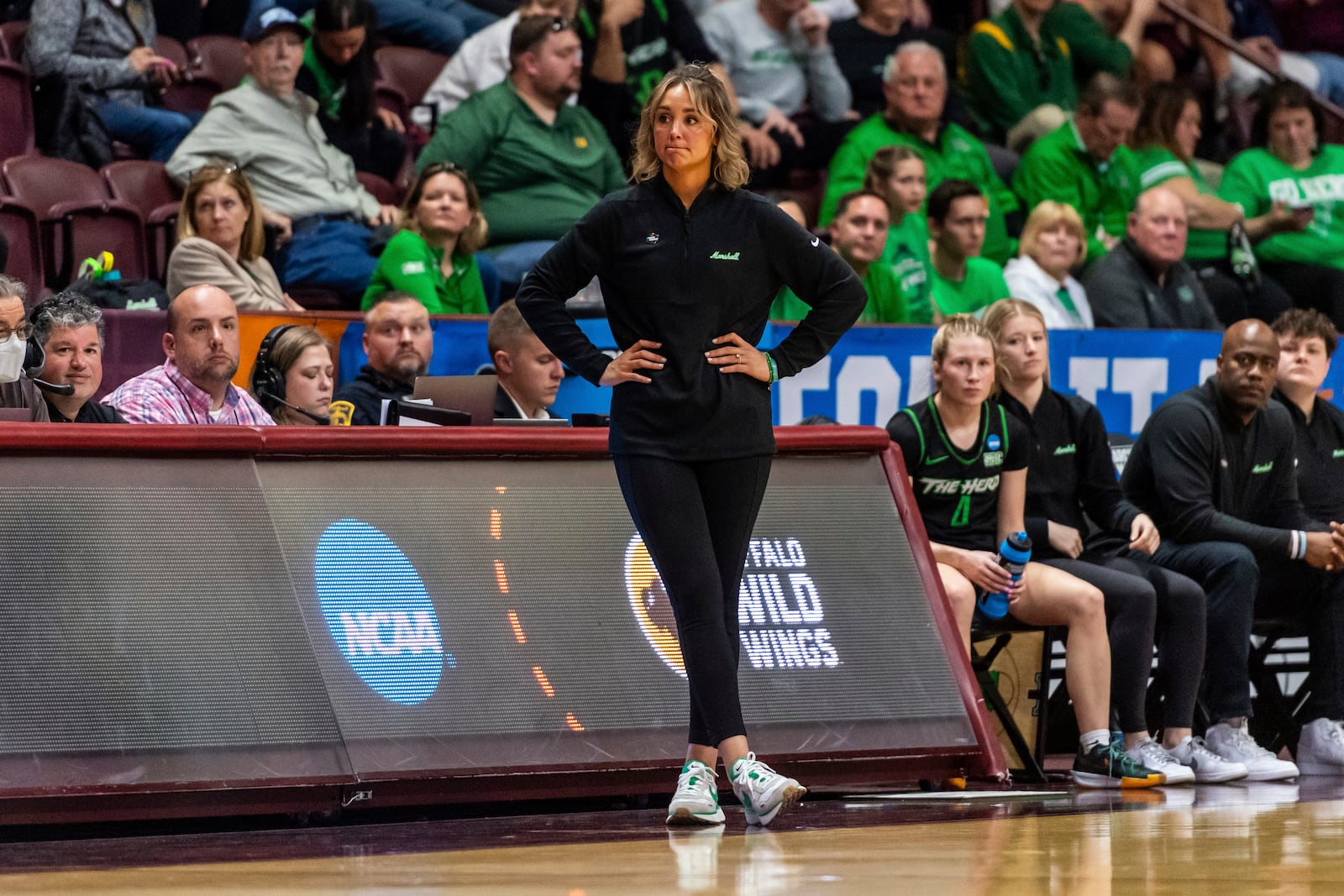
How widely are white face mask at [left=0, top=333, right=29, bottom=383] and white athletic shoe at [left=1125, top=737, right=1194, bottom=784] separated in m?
3.82

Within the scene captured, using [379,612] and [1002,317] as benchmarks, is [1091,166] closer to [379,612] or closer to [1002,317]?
[1002,317]

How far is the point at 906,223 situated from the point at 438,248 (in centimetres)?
270

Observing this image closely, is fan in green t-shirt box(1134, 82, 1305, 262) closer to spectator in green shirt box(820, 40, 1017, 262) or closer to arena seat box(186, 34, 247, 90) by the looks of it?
spectator in green shirt box(820, 40, 1017, 262)

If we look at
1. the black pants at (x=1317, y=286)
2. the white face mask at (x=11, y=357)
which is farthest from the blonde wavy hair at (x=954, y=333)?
the black pants at (x=1317, y=286)

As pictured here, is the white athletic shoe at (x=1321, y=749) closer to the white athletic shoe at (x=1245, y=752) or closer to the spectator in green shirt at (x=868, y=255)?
the white athletic shoe at (x=1245, y=752)

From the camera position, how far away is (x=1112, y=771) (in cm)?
638

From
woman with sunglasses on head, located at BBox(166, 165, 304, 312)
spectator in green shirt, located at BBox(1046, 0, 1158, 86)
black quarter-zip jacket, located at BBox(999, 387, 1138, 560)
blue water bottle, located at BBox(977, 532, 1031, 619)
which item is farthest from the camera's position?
spectator in green shirt, located at BBox(1046, 0, 1158, 86)

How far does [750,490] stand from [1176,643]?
108 inches

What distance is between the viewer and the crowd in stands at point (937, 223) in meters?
6.80

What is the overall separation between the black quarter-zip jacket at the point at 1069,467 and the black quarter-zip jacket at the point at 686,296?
98.6 inches

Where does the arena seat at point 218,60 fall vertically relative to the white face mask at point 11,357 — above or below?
above

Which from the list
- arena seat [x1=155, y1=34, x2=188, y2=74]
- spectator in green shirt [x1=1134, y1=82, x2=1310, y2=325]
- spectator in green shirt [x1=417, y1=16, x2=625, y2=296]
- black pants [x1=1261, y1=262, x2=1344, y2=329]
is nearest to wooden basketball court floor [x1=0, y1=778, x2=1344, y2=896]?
spectator in green shirt [x1=417, y1=16, x2=625, y2=296]

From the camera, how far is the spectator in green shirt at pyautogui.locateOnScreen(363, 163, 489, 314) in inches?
331

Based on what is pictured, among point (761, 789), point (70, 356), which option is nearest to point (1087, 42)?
point (70, 356)
